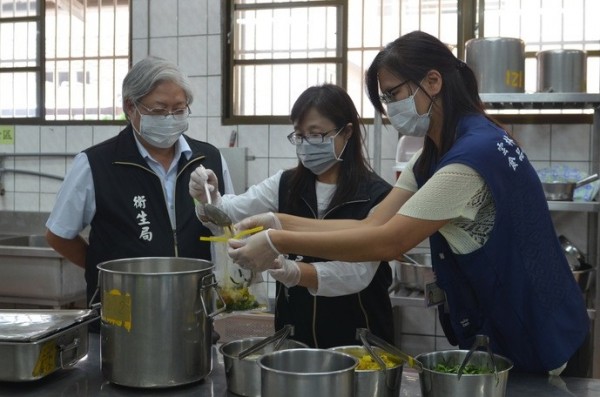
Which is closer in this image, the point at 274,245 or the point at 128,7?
the point at 274,245

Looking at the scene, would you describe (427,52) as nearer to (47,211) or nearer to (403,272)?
(403,272)

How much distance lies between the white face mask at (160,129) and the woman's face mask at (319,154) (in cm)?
40

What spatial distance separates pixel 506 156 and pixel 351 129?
25.3 inches

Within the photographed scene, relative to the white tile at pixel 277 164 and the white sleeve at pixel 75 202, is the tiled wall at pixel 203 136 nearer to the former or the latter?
the white tile at pixel 277 164

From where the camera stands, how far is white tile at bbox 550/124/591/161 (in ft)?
11.2

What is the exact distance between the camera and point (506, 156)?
4.97ft

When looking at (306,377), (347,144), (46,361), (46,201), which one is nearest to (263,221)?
(347,144)

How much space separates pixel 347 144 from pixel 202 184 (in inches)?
17.5

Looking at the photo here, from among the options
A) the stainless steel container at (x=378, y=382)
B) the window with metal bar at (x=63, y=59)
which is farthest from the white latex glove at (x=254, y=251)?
the window with metal bar at (x=63, y=59)

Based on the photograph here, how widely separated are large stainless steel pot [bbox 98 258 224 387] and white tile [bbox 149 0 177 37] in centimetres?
280

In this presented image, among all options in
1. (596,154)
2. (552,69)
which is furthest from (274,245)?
(596,154)

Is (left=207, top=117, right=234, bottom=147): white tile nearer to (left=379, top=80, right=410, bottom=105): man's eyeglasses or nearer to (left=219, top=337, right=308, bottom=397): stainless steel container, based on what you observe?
(left=379, top=80, right=410, bottom=105): man's eyeglasses

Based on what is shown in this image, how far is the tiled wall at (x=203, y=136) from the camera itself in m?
3.46

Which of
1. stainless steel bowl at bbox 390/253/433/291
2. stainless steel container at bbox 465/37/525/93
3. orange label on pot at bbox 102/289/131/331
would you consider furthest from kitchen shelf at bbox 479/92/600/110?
orange label on pot at bbox 102/289/131/331
